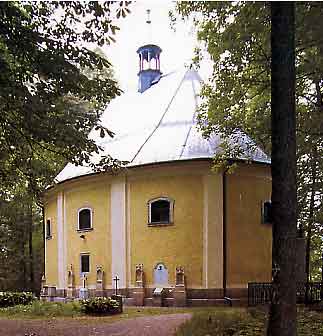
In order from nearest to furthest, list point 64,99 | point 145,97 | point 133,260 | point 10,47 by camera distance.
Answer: point 10,47, point 64,99, point 133,260, point 145,97

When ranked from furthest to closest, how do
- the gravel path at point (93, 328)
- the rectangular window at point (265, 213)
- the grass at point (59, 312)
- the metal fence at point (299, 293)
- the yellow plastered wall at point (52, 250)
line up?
the yellow plastered wall at point (52, 250), the rectangular window at point (265, 213), the metal fence at point (299, 293), the grass at point (59, 312), the gravel path at point (93, 328)

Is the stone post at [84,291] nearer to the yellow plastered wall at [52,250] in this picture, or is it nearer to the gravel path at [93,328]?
the yellow plastered wall at [52,250]

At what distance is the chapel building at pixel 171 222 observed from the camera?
1559 centimetres

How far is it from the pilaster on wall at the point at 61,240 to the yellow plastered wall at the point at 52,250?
37 cm

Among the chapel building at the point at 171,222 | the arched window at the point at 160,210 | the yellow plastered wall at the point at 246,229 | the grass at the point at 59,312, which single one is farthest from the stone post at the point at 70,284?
the yellow plastered wall at the point at 246,229

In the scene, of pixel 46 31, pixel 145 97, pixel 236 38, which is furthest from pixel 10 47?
pixel 145 97

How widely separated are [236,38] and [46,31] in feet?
11.1

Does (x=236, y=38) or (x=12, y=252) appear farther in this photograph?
(x=12, y=252)

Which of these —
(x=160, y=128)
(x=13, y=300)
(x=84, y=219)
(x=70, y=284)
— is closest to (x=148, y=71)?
(x=160, y=128)

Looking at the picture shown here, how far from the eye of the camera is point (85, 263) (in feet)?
58.8

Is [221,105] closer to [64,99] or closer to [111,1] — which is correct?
[64,99]

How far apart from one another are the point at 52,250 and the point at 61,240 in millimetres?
1208

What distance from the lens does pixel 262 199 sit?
651 inches

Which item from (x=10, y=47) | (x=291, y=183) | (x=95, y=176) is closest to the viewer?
(x=291, y=183)
